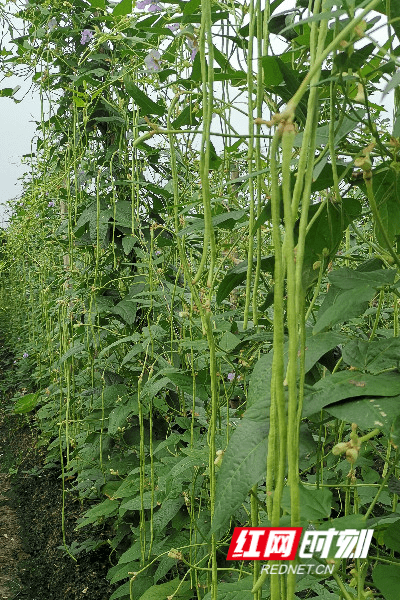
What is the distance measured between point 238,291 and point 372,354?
62.7 inches

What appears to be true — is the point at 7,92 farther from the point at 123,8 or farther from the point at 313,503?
the point at 313,503

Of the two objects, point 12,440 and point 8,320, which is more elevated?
point 8,320

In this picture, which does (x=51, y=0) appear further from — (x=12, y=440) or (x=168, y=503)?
(x=12, y=440)

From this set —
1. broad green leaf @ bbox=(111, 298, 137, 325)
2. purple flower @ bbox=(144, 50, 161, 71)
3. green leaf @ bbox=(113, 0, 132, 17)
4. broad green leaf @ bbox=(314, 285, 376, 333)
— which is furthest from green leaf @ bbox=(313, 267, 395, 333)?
broad green leaf @ bbox=(111, 298, 137, 325)

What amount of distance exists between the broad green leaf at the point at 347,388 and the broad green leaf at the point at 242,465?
6 cm

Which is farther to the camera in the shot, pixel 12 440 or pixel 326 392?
pixel 12 440

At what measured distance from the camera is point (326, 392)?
0.50 metres

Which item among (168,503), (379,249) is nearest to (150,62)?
(379,249)

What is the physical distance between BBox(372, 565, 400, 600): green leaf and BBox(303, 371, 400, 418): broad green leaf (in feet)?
0.55

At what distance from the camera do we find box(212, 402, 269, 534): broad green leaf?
504 mm

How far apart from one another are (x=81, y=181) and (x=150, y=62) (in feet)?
3.41

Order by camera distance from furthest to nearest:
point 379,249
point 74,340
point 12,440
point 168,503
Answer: point 12,440 < point 74,340 < point 168,503 < point 379,249

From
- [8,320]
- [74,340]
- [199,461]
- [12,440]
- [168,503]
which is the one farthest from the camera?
[8,320]

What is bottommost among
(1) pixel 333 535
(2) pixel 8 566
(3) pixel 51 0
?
(2) pixel 8 566
